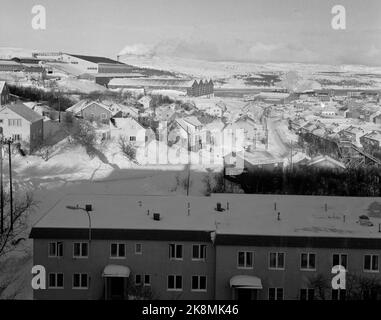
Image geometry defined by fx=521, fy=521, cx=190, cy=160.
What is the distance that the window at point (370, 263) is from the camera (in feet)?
9.59

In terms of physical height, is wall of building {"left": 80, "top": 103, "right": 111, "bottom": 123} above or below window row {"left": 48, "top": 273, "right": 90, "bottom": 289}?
above

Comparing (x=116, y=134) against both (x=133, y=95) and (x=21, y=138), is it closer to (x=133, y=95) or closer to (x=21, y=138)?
(x=133, y=95)

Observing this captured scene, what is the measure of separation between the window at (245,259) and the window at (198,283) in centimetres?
22

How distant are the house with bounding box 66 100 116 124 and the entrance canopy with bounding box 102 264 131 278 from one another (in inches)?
41.6

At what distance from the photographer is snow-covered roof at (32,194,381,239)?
2990 millimetres

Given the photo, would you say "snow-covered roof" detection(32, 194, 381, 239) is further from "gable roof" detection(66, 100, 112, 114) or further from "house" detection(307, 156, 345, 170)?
"gable roof" detection(66, 100, 112, 114)

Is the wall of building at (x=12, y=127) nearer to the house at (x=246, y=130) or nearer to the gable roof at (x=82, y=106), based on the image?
the gable roof at (x=82, y=106)

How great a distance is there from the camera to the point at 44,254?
115 inches

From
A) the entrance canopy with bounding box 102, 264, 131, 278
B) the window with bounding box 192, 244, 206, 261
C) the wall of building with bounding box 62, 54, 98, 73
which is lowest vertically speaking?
the entrance canopy with bounding box 102, 264, 131, 278

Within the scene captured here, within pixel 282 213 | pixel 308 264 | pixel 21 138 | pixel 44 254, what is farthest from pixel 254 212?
pixel 21 138

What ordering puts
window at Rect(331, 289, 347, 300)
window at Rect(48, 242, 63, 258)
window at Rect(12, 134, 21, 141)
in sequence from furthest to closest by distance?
window at Rect(12, 134, 21, 141) < window at Rect(48, 242, 63, 258) < window at Rect(331, 289, 347, 300)

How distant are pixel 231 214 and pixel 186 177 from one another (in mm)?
387

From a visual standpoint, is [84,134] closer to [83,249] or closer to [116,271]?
[83,249]

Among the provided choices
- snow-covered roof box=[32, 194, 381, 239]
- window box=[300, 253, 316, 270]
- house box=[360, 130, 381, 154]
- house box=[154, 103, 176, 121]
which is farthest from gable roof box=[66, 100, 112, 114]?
house box=[360, 130, 381, 154]
